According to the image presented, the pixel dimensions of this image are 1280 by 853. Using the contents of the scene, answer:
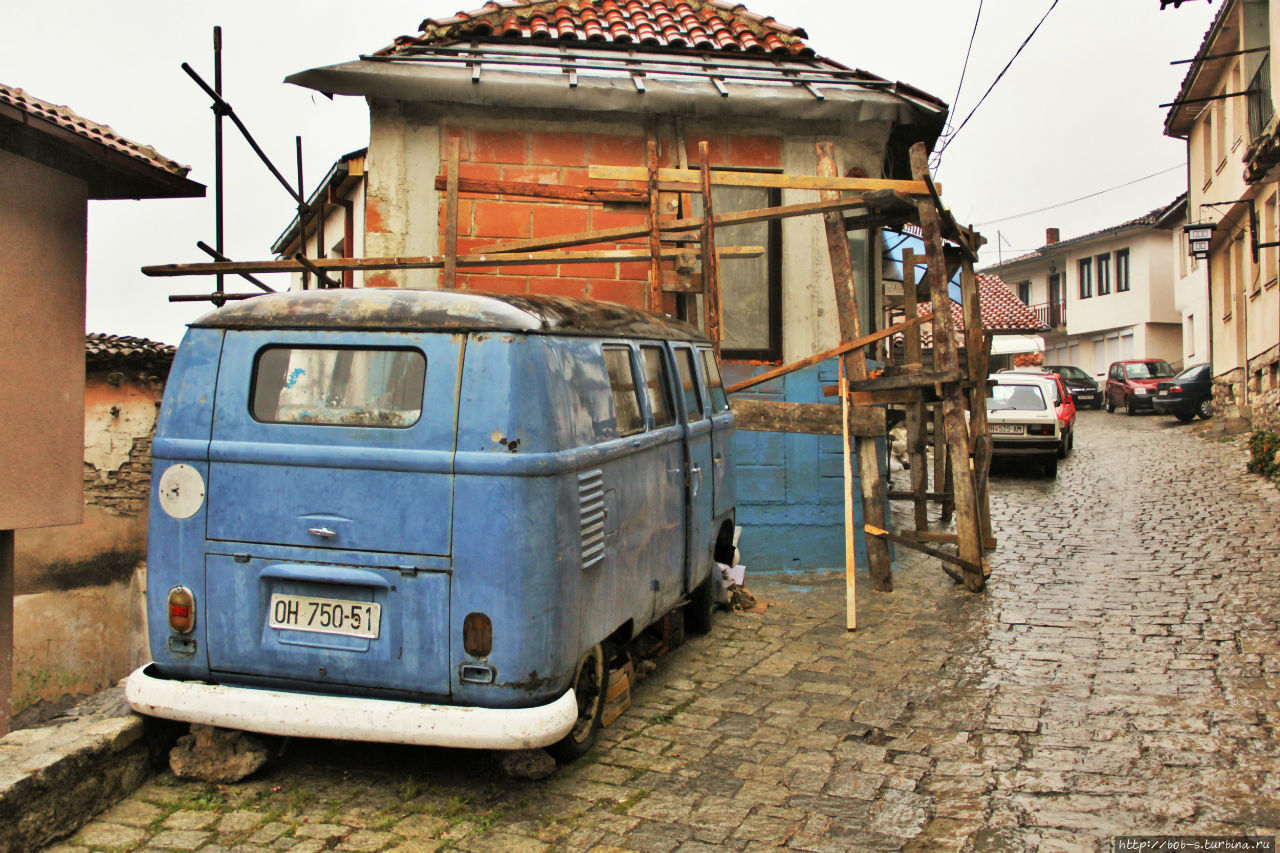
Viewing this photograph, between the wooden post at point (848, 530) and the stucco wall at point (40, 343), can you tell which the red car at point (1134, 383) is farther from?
the stucco wall at point (40, 343)

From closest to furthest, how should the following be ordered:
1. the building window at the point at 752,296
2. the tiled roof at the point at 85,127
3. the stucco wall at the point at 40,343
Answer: the tiled roof at the point at 85,127
the stucco wall at the point at 40,343
the building window at the point at 752,296

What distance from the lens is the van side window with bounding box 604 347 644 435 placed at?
4805 millimetres

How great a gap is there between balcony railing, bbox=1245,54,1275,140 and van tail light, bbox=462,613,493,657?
18.8m

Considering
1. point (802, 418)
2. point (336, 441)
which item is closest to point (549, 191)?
point (802, 418)

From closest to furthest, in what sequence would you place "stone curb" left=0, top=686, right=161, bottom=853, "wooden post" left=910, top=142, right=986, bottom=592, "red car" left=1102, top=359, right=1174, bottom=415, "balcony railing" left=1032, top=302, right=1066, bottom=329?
"stone curb" left=0, top=686, right=161, bottom=853
"wooden post" left=910, top=142, right=986, bottom=592
"red car" left=1102, top=359, right=1174, bottom=415
"balcony railing" left=1032, top=302, right=1066, bottom=329

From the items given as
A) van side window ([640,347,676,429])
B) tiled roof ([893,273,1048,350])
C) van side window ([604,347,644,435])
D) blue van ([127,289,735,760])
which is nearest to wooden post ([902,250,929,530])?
van side window ([640,347,676,429])

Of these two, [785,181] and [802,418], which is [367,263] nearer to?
[785,181]

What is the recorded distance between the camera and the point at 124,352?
34.0ft

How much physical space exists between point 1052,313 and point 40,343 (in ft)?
152

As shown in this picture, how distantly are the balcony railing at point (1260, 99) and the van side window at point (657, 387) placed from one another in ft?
54.8

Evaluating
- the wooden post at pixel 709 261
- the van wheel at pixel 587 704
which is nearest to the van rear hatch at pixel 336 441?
the van wheel at pixel 587 704

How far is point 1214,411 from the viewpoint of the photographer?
24.7 m

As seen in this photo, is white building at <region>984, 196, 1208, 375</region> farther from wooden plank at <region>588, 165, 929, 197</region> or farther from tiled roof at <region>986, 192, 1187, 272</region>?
wooden plank at <region>588, 165, 929, 197</region>

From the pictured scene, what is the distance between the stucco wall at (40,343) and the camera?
6.30 meters
